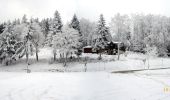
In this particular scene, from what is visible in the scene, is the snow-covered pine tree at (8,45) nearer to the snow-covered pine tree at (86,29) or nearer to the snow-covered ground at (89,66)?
the snow-covered ground at (89,66)

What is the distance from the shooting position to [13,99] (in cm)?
2062

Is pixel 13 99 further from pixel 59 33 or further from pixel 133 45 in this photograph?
pixel 133 45

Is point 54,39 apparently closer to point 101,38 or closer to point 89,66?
point 89,66

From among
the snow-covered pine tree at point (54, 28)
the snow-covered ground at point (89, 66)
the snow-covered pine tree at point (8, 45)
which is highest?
the snow-covered pine tree at point (54, 28)

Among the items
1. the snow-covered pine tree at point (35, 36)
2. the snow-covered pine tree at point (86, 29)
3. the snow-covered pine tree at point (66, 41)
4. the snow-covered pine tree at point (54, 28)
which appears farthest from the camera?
the snow-covered pine tree at point (86, 29)

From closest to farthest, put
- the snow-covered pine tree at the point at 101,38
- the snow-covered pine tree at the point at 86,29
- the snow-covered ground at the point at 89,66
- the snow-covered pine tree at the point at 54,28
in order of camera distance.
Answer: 1. the snow-covered ground at the point at 89,66
2. the snow-covered pine tree at the point at 101,38
3. the snow-covered pine tree at the point at 54,28
4. the snow-covered pine tree at the point at 86,29

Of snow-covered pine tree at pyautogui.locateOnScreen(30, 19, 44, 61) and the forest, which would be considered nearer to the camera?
the forest

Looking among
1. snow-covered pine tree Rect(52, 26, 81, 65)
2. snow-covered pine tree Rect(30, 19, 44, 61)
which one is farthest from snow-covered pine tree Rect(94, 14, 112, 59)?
snow-covered pine tree Rect(30, 19, 44, 61)

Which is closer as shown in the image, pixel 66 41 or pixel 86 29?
pixel 66 41

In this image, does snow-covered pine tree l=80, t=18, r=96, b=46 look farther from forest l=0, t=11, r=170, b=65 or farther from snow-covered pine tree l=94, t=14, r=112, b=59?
snow-covered pine tree l=94, t=14, r=112, b=59

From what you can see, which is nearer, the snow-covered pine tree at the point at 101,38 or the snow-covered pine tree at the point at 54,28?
the snow-covered pine tree at the point at 101,38

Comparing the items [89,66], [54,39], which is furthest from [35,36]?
[89,66]

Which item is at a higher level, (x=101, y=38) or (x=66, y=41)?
(x=101, y=38)

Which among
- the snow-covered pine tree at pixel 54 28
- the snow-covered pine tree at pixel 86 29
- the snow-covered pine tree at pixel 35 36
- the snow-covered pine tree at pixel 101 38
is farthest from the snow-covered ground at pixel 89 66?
the snow-covered pine tree at pixel 86 29
